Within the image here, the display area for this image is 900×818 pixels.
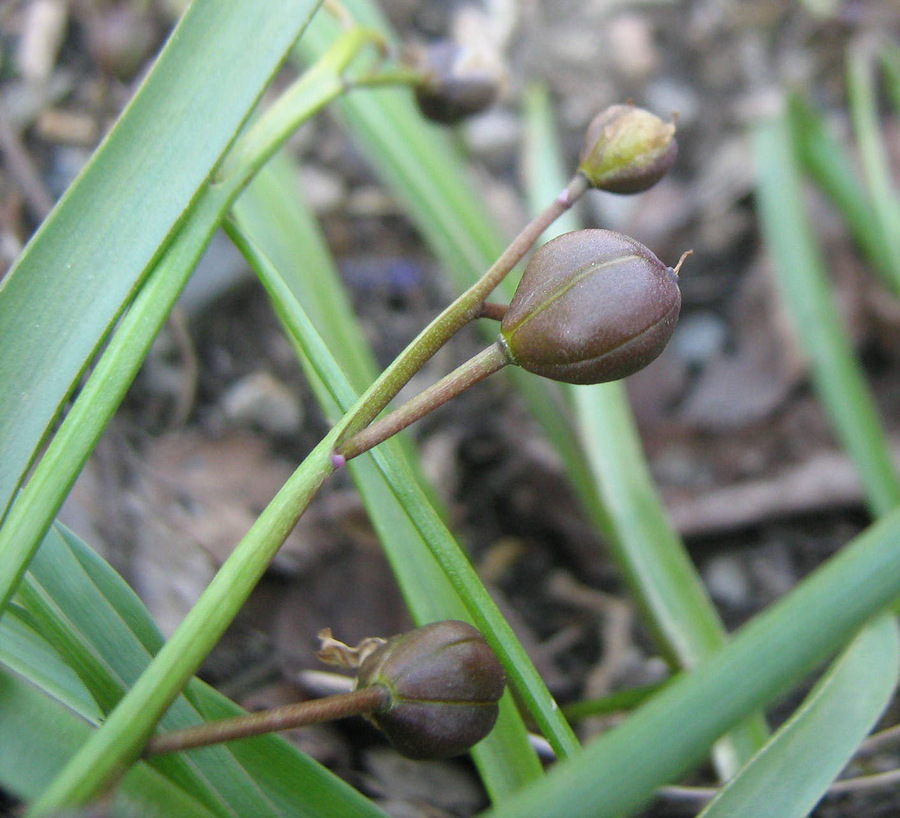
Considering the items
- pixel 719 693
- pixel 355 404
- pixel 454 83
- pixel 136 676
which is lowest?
pixel 719 693

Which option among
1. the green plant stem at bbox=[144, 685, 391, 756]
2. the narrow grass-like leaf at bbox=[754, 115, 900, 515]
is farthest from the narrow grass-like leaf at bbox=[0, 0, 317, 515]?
the narrow grass-like leaf at bbox=[754, 115, 900, 515]

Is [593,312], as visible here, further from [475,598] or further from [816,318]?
[816,318]

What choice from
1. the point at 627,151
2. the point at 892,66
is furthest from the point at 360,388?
the point at 892,66

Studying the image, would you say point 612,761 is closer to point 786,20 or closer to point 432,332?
point 432,332

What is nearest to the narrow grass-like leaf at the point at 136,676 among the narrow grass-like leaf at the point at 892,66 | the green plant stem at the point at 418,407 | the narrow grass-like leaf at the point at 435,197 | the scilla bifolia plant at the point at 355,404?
the scilla bifolia plant at the point at 355,404

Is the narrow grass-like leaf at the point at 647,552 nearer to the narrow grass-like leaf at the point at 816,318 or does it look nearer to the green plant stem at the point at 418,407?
the narrow grass-like leaf at the point at 816,318

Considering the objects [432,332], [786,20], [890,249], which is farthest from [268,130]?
[786,20]
